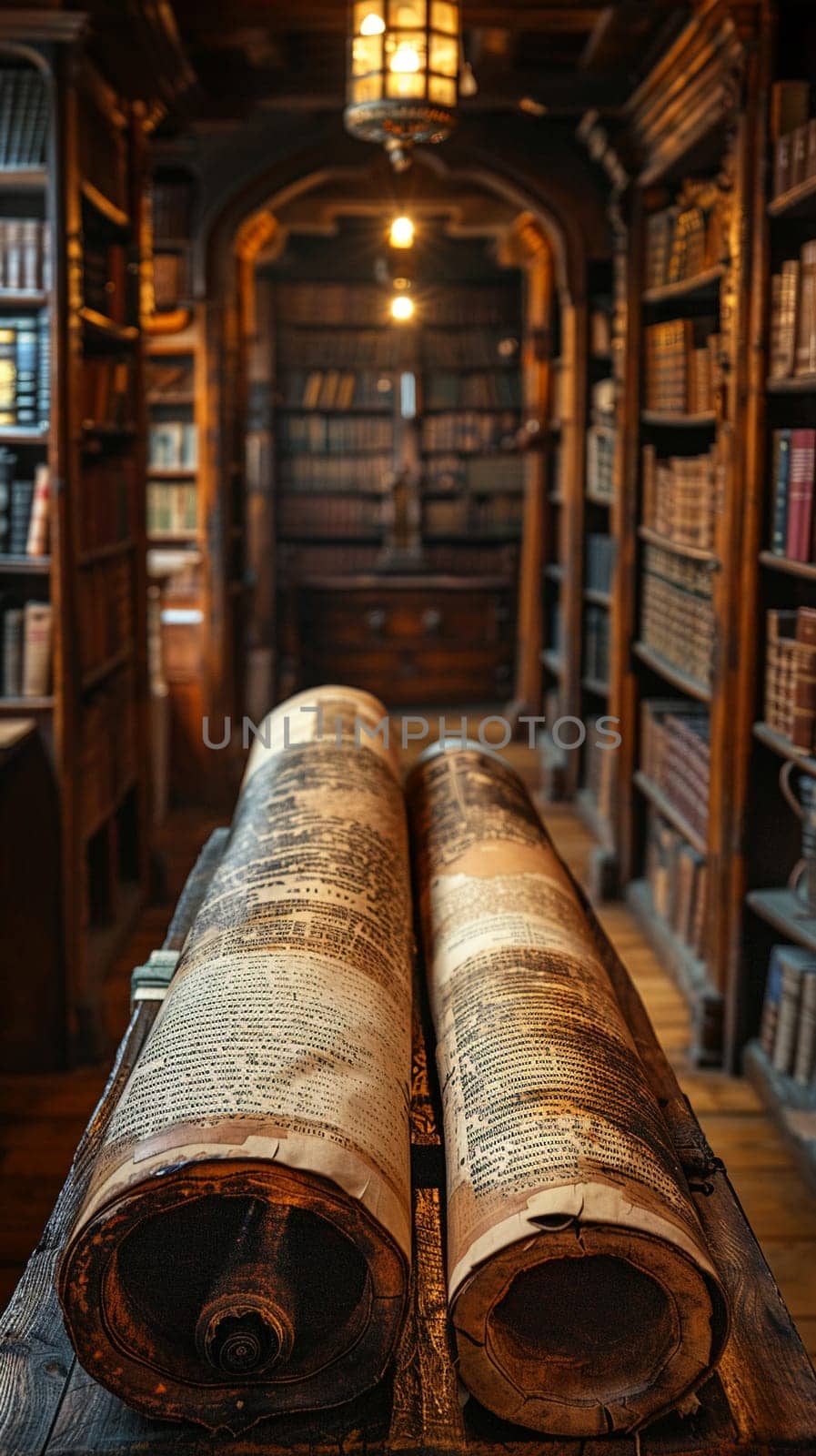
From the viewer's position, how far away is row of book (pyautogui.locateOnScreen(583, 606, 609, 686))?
6.16 m

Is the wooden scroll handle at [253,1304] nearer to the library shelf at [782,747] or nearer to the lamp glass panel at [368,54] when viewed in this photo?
the library shelf at [782,747]

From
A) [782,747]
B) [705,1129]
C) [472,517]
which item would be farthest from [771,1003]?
[472,517]

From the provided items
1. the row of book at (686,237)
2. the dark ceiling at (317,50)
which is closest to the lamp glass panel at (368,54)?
the dark ceiling at (317,50)

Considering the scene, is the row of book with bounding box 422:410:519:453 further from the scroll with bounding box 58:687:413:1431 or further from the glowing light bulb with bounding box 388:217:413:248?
the scroll with bounding box 58:687:413:1431

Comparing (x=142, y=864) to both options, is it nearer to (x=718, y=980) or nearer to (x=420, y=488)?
(x=718, y=980)

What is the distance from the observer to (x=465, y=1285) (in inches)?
47.3

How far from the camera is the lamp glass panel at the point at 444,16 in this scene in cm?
294

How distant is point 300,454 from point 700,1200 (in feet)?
26.0

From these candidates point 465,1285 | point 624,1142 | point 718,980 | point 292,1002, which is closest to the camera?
point 465,1285

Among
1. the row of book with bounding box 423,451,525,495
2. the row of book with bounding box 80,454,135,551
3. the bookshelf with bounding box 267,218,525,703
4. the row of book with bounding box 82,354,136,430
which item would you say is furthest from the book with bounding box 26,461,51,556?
the row of book with bounding box 423,451,525,495

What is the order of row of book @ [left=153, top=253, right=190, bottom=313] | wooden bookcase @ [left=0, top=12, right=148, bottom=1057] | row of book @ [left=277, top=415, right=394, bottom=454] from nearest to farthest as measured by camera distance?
wooden bookcase @ [left=0, top=12, right=148, bottom=1057] → row of book @ [left=153, top=253, right=190, bottom=313] → row of book @ [left=277, top=415, right=394, bottom=454]

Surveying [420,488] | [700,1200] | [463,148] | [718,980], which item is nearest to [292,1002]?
[700,1200]

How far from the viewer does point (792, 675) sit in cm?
322

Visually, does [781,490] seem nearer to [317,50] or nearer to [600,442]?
[600,442]
